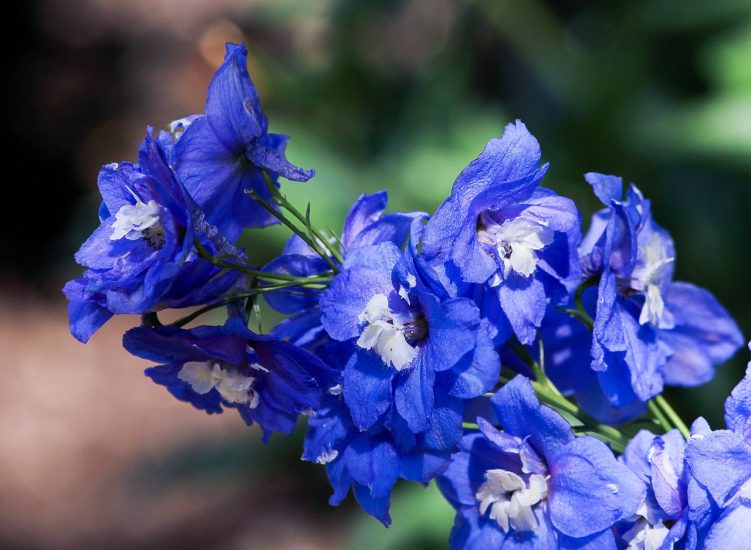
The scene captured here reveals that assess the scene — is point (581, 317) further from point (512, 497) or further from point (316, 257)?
point (316, 257)

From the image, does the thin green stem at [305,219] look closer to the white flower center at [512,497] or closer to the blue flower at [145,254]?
the blue flower at [145,254]

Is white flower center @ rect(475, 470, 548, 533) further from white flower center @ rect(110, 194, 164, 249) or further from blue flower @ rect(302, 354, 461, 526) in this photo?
white flower center @ rect(110, 194, 164, 249)

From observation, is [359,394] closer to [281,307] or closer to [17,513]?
[281,307]

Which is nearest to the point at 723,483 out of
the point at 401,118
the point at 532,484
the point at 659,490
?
the point at 659,490

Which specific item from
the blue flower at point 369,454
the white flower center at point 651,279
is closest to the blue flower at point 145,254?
the blue flower at point 369,454

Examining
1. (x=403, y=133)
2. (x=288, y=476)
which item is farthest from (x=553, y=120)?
(x=288, y=476)

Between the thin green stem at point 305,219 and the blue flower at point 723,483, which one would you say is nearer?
the blue flower at point 723,483

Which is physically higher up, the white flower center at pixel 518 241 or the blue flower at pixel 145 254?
the blue flower at pixel 145 254
